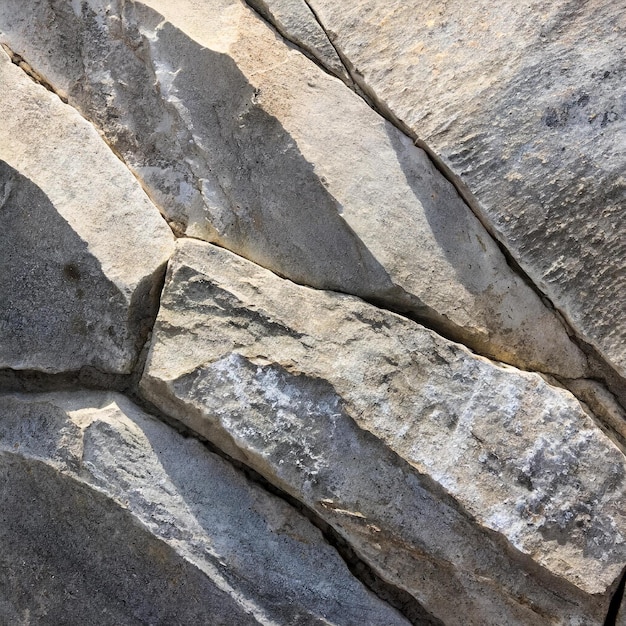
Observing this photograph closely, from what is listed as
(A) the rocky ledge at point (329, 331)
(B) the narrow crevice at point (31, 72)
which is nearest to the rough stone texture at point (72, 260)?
(A) the rocky ledge at point (329, 331)

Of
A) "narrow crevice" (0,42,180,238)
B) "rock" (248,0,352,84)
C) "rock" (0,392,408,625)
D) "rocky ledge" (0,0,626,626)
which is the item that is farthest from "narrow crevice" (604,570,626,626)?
"narrow crevice" (0,42,180,238)

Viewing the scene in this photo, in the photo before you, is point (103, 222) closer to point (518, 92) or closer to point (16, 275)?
point (16, 275)

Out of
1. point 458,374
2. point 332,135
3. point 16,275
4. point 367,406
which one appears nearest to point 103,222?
point 16,275

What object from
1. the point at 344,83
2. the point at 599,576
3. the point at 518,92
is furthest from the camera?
the point at 344,83

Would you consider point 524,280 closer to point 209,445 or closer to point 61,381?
point 209,445

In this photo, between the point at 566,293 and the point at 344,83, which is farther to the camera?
the point at 344,83

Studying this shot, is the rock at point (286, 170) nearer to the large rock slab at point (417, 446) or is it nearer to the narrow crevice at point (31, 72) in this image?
the narrow crevice at point (31, 72)
